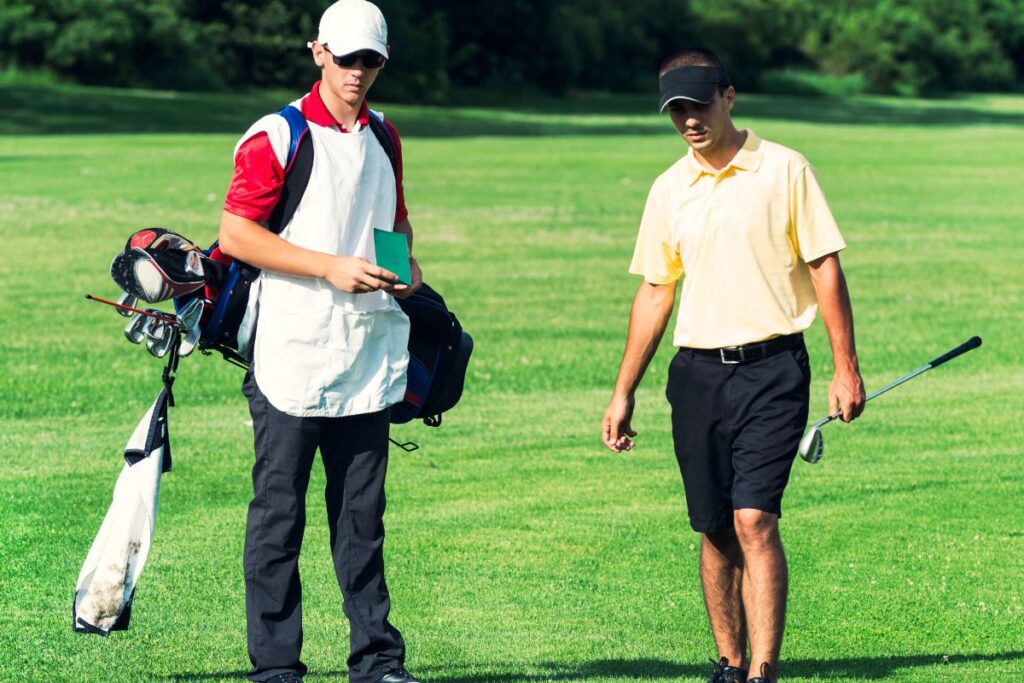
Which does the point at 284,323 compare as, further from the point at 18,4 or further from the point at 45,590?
the point at 18,4

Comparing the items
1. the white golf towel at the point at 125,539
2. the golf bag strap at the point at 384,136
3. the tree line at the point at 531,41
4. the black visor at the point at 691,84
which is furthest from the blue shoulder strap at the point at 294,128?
the tree line at the point at 531,41

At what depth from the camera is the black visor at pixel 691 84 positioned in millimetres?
5074

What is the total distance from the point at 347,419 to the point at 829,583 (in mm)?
2502

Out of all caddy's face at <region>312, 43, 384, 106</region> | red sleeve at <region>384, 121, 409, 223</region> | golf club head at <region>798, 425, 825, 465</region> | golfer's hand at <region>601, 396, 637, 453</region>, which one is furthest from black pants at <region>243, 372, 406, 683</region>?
golf club head at <region>798, 425, 825, 465</region>

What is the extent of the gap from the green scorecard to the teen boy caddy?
5 centimetres

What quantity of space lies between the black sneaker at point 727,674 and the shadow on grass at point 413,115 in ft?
119

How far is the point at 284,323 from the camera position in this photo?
5.02m

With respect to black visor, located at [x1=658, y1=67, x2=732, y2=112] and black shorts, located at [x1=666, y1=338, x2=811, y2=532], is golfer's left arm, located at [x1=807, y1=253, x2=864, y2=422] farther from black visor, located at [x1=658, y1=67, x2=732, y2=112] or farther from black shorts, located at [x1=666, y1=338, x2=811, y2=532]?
black visor, located at [x1=658, y1=67, x2=732, y2=112]

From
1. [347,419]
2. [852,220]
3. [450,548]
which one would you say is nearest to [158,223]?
[852,220]

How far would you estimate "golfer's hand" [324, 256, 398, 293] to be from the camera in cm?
484

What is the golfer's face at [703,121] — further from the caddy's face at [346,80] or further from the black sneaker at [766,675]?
the black sneaker at [766,675]

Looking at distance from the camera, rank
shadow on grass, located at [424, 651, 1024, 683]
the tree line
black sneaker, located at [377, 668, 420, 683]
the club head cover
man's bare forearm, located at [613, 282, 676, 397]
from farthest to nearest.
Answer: the tree line, shadow on grass, located at [424, 651, 1024, 683], man's bare forearm, located at [613, 282, 676, 397], black sneaker, located at [377, 668, 420, 683], the club head cover

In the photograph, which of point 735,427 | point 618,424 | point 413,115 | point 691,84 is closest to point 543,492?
point 618,424

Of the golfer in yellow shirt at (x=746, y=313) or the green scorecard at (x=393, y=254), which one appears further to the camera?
the golfer in yellow shirt at (x=746, y=313)
